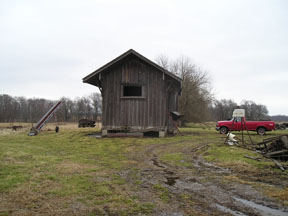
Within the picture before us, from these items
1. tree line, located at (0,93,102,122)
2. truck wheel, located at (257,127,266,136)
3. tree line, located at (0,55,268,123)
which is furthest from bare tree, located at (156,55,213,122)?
tree line, located at (0,93,102,122)

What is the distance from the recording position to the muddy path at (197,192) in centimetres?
412

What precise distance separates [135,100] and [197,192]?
12232 mm

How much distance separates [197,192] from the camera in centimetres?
512

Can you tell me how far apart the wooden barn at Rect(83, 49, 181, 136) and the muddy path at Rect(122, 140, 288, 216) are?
29.7 ft

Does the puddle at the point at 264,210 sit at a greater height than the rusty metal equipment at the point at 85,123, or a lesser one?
lesser

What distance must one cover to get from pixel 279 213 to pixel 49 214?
12.8 ft

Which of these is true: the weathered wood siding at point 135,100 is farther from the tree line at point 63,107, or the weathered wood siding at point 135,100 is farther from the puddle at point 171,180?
the tree line at point 63,107

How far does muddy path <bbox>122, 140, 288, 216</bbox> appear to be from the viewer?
13.5ft

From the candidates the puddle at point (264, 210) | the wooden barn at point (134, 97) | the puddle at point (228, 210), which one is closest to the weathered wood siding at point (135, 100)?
the wooden barn at point (134, 97)

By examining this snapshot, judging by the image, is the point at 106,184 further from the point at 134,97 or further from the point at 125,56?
the point at 125,56

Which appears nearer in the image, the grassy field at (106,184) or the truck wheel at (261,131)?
the grassy field at (106,184)

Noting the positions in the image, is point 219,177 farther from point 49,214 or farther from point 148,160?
point 49,214

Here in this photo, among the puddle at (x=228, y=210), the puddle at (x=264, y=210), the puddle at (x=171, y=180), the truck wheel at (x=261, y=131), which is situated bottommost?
the puddle at (x=171, y=180)

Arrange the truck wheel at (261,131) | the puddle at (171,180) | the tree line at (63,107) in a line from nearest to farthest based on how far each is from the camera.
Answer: the puddle at (171,180), the truck wheel at (261,131), the tree line at (63,107)
